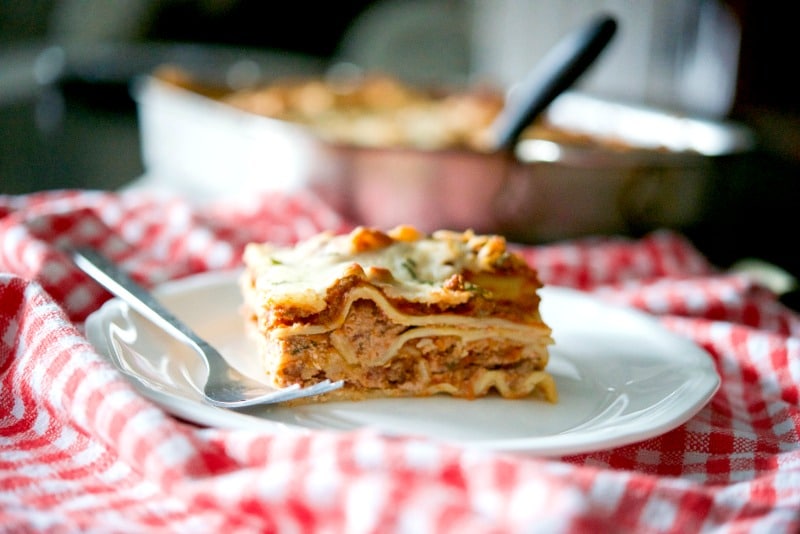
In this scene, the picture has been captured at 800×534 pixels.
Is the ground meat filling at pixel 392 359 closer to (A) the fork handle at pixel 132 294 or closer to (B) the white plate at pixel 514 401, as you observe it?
(B) the white plate at pixel 514 401

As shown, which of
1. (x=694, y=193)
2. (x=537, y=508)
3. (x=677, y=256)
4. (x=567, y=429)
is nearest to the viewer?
(x=537, y=508)

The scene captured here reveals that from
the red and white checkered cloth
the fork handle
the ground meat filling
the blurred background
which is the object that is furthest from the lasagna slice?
the blurred background

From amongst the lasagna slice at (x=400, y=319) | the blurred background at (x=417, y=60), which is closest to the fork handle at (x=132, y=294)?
the lasagna slice at (x=400, y=319)

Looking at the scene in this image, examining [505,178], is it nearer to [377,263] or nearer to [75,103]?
[377,263]

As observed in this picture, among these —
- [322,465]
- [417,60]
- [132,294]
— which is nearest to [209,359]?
[132,294]

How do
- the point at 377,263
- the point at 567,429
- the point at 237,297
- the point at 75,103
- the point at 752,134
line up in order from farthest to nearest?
the point at 75,103, the point at 752,134, the point at 237,297, the point at 377,263, the point at 567,429

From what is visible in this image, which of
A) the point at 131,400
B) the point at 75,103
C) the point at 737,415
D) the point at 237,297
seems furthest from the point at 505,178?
the point at 75,103

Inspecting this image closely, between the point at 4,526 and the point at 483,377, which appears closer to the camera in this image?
the point at 4,526

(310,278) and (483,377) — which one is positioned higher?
(310,278)
